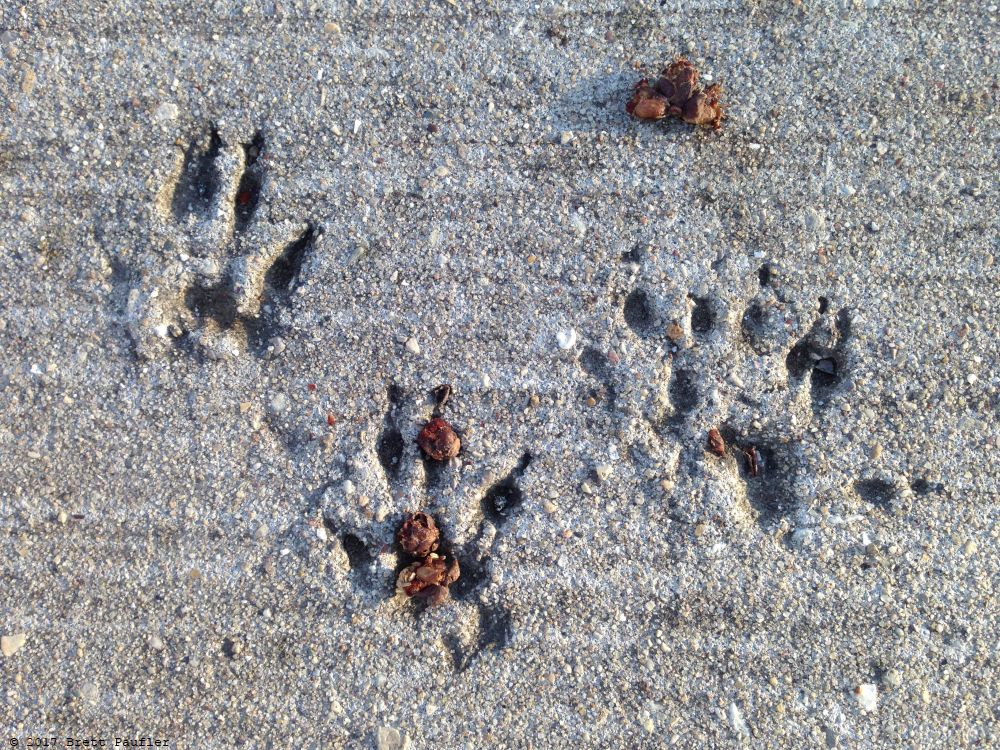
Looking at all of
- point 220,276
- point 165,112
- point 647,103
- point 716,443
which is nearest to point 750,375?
point 716,443

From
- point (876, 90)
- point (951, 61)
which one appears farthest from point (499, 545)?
point (951, 61)

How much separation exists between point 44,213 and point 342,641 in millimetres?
1295

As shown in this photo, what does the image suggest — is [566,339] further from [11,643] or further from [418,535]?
[11,643]

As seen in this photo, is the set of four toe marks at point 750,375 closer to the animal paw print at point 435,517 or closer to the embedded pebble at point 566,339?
the embedded pebble at point 566,339

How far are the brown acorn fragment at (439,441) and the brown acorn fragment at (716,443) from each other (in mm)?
611

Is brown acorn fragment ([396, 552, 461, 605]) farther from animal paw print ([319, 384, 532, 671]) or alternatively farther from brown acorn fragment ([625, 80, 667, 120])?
brown acorn fragment ([625, 80, 667, 120])

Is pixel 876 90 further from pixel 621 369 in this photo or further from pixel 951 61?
pixel 621 369

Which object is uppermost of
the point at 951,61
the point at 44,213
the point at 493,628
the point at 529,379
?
the point at 951,61

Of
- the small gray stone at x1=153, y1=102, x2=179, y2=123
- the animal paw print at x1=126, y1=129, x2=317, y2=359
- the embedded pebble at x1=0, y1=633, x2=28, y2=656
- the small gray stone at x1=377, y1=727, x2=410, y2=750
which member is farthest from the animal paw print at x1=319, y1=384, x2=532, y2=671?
the small gray stone at x1=153, y1=102, x2=179, y2=123

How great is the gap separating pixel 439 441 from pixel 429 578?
32 centimetres

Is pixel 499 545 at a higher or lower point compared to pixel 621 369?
lower

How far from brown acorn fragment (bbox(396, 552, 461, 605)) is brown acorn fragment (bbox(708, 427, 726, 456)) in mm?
685

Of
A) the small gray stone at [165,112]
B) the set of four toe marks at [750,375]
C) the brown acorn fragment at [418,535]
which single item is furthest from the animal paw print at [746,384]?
the small gray stone at [165,112]

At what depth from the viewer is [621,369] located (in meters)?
1.59
